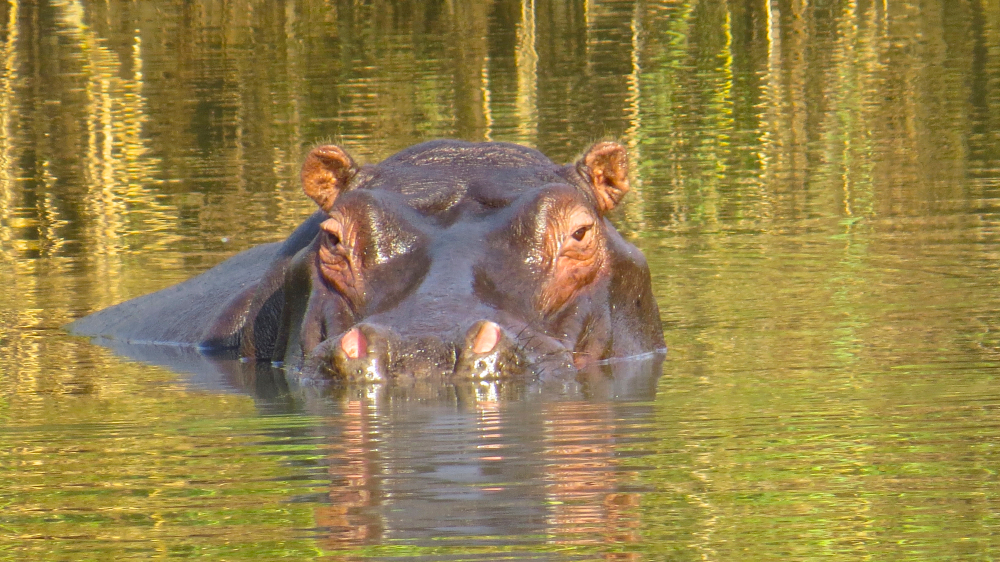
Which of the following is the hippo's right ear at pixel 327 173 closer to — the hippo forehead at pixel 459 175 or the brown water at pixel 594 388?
the hippo forehead at pixel 459 175

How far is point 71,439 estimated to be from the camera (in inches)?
236

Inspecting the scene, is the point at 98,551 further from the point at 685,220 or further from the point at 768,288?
the point at 685,220

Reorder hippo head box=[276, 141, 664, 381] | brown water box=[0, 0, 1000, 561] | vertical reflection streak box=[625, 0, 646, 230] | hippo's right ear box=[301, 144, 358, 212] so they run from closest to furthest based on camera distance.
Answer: brown water box=[0, 0, 1000, 561], hippo head box=[276, 141, 664, 381], hippo's right ear box=[301, 144, 358, 212], vertical reflection streak box=[625, 0, 646, 230]

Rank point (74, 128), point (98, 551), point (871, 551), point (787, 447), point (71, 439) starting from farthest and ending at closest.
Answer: point (74, 128) → point (71, 439) → point (787, 447) → point (98, 551) → point (871, 551)

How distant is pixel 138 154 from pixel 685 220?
30.0ft

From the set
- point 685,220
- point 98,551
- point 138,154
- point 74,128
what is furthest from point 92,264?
point 74,128

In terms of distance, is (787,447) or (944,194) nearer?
(787,447)

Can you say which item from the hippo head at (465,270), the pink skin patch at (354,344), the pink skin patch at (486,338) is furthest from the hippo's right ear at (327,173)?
the pink skin patch at (486,338)

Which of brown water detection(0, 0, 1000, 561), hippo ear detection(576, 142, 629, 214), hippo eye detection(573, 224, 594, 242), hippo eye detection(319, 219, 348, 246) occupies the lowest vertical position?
brown water detection(0, 0, 1000, 561)

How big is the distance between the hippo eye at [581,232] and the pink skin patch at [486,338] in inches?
46.5

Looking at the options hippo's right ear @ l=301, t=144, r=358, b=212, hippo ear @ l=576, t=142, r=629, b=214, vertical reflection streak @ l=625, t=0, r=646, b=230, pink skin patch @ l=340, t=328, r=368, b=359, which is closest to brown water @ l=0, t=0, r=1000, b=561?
vertical reflection streak @ l=625, t=0, r=646, b=230

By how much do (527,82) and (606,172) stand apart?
19214 millimetres

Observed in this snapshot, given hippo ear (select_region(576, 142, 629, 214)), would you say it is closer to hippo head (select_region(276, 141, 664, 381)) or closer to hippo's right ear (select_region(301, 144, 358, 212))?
hippo head (select_region(276, 141, 664, 381))

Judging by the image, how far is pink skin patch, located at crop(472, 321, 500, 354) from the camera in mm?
6223
